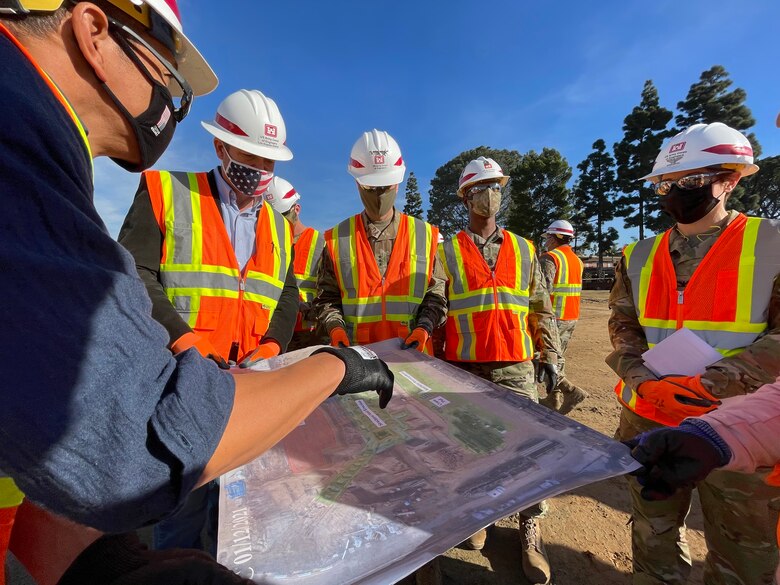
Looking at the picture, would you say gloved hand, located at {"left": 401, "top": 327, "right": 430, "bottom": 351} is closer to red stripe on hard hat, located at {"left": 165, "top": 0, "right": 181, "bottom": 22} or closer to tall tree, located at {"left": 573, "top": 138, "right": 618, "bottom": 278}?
red stripe on hard hat, located at {"left": 165, "top": 0, "right": 181, "bottom": 22}

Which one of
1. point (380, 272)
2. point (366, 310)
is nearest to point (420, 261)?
point (380, 272)

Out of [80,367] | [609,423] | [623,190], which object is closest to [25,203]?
[80,367]

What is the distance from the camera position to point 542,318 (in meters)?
3.55

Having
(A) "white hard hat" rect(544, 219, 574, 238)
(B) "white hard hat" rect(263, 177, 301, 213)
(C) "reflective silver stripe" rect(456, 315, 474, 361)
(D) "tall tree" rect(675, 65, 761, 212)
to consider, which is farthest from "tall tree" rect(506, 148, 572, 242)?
(C) "reflective silver stripe" rect(456, 315, 474, 361)

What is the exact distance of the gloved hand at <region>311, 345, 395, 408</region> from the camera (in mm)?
1195

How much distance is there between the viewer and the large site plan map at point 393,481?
0.98 meters

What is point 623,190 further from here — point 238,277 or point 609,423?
point 238,277

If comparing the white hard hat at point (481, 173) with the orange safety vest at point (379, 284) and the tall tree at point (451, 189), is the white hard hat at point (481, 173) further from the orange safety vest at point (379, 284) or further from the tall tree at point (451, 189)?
the tall tree at point (451, 189)

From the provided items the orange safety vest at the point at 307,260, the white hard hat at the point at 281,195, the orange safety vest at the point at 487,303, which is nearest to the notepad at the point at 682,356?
the orange safety vest at the point at 487,303

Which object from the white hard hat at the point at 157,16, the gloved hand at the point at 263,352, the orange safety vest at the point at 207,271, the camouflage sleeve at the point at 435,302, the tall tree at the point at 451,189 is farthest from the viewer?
the tall tree at the point at 451,189

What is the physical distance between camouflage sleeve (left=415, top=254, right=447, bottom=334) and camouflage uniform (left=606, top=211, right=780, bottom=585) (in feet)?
4.05

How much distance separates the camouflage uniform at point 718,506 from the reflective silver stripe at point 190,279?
253 centimetres

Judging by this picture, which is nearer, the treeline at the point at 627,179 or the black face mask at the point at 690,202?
the black face mask at the point at 690,202

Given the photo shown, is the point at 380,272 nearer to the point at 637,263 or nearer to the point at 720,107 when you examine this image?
the point at 637,263
